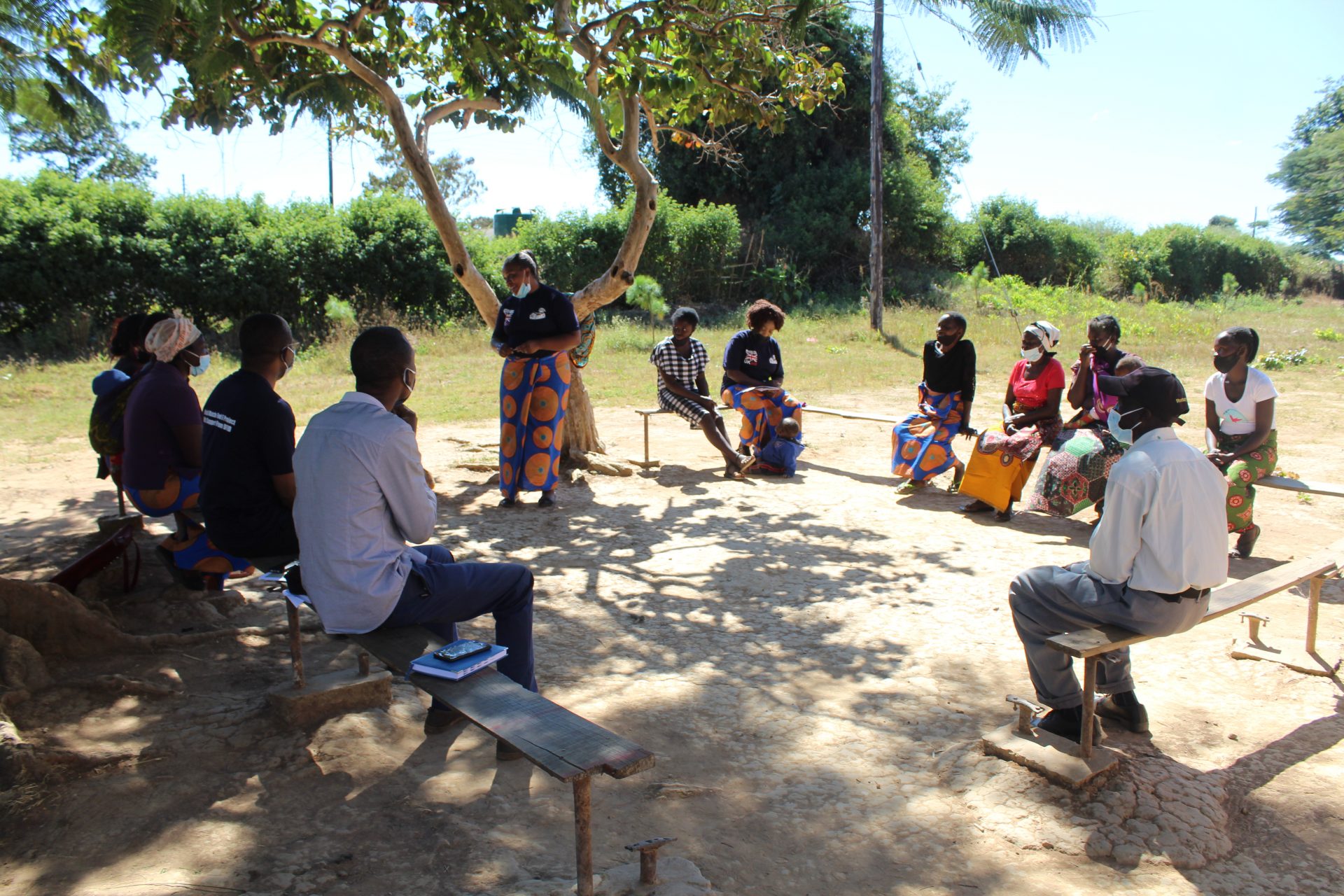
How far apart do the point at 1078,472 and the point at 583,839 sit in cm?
536

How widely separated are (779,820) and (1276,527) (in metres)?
5.48

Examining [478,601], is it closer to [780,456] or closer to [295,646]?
[295,646]

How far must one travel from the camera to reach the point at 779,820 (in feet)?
10.0

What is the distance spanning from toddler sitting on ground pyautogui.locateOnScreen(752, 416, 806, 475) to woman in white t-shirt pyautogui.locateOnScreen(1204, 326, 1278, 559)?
11.2 feet

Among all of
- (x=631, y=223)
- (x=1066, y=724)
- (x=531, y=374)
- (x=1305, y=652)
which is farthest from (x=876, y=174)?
(x=1066, y=724)

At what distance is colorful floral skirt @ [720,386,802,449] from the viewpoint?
8.53m

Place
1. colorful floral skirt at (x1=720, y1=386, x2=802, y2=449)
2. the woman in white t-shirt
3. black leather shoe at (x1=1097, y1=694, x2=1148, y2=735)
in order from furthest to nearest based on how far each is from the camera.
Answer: colorful floral skirt at (x1=720, y1=386, x2=802, y2=449)
the woman in white t-shirt
black leather shoe at (x1=1097, y1=694, x2=1148, y2=735)

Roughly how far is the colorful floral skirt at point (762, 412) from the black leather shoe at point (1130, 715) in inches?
193

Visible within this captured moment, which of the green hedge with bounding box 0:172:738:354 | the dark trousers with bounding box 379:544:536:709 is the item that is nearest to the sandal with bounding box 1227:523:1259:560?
the dark trousers with bounding box 379:544:536:709

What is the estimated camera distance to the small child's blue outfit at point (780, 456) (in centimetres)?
848

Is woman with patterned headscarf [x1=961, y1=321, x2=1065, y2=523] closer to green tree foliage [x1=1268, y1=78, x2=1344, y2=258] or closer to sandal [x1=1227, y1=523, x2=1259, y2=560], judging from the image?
sandal [x1=1227, y1=523, x2=1259, y2=560]

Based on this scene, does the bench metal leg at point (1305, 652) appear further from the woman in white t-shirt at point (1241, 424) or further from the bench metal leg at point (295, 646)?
the bench metal leg at point (295, 646)

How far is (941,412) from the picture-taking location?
7.77 metres

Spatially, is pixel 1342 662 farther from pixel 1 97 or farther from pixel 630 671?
pixel 1 97
